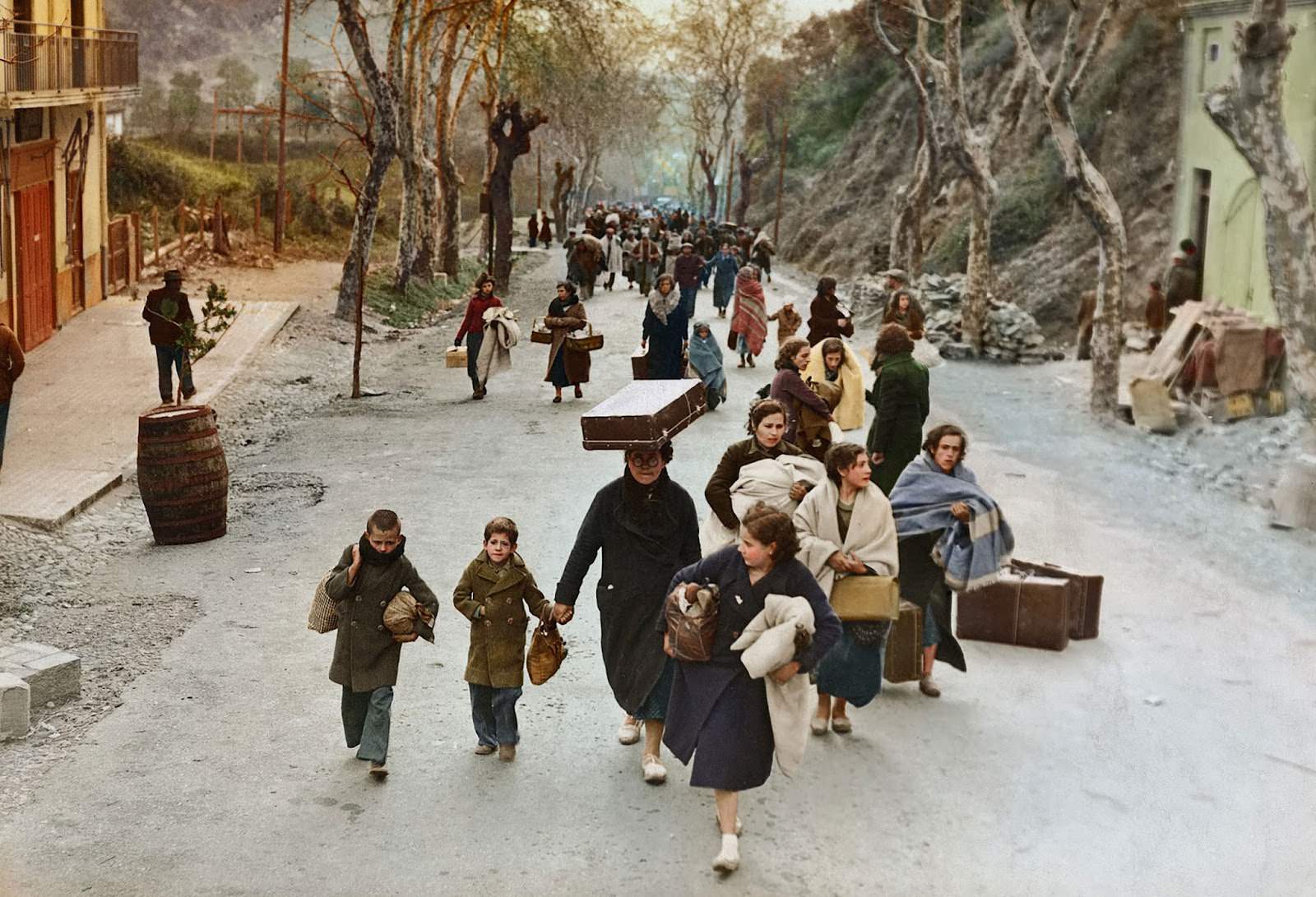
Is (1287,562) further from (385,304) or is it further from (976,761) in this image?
(385,304)

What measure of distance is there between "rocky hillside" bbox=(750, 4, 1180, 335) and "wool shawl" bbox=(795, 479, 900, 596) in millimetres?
21861

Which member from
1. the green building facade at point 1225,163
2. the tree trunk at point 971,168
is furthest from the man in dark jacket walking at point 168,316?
the green building facade at point 1225,163

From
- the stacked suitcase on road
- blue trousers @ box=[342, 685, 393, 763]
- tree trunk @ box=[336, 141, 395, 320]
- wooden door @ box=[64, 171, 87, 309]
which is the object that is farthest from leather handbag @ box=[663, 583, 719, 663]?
wooden door @ box=[64, 171, 87, 309]

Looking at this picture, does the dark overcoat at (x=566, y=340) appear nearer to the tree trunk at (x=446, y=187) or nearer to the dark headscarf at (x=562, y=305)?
the dark headscarf at (x=562, y=305)

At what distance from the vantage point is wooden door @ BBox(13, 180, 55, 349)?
20.7 metres

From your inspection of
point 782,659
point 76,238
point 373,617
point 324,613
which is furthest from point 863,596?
point 76,238

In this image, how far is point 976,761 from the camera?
7629 mm

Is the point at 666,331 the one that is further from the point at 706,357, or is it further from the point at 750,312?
the point at 750,312

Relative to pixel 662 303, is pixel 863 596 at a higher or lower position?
lower

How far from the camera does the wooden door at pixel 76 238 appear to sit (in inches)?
945

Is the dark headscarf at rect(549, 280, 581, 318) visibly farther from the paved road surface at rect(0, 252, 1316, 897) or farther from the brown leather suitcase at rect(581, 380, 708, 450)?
the brown leather suitcase at rect(581, 380, 708, 450)

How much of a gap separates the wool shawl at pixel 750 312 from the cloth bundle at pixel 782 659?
12.4m

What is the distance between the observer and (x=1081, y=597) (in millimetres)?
9500

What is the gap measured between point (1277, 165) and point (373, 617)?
9.52 m
